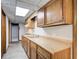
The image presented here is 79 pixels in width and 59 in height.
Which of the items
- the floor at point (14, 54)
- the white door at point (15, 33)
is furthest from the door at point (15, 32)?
the floor at point (14, 54)

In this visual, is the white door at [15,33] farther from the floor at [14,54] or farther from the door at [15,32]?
the floor at [14,54]

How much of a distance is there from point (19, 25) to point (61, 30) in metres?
8.61

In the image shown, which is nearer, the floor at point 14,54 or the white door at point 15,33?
the floor at point 14,54

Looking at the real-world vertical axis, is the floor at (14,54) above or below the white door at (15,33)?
below

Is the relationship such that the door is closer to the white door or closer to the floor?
the white door

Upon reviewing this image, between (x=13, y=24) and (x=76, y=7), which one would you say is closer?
(x=76, y=7)

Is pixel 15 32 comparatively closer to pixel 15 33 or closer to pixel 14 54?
pixel 15 33

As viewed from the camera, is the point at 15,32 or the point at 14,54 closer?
the point at 14,54

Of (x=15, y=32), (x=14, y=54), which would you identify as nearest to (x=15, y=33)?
(x=15, y=32)

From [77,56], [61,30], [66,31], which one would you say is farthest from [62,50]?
[61,30]

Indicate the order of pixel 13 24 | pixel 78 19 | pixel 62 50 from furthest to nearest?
pixel 13 24 < pixel 62 50 < pixel 78 19

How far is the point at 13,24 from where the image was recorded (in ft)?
32.7

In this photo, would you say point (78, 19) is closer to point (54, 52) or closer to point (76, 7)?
point (76, 7)

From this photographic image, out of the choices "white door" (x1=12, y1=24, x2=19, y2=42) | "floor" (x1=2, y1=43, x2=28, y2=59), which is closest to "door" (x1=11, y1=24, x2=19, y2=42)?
"white door" (x1=12, y1=24, x2=19, y2=42)
